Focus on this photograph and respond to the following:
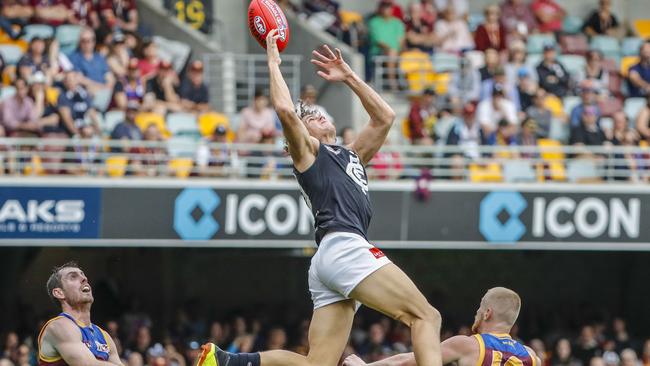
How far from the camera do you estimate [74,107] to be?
659 inches

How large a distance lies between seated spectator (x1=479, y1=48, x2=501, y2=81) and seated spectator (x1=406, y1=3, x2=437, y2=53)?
3.21 ft

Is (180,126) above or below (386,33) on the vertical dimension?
below

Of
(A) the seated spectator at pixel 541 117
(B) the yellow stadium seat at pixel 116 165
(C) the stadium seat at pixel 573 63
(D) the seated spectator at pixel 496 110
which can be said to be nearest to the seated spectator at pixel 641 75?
(C) the stadium seat at pixel 573 63

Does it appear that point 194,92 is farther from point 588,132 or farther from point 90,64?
point 588,132

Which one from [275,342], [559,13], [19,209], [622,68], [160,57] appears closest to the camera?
[19,209]

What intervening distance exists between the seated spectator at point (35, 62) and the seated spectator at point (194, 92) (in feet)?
5.45

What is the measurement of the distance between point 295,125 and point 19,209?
8.10 metres

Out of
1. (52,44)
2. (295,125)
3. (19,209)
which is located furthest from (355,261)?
(52,44)

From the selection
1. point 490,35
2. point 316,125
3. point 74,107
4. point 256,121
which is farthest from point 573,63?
point 316,125

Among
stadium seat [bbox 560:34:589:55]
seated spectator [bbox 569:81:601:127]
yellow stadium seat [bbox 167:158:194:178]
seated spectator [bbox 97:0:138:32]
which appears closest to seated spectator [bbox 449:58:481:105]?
seated spectator [bbox 569:81:601:127]

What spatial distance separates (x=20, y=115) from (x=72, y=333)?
7.69 meters

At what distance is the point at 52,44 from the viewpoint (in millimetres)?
17203

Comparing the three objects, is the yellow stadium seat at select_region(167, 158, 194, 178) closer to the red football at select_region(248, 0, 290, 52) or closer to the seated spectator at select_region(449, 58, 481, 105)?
the seated spectator at select_region(449, 58, 481, 105)

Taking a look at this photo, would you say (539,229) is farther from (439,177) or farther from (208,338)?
(208,338)
